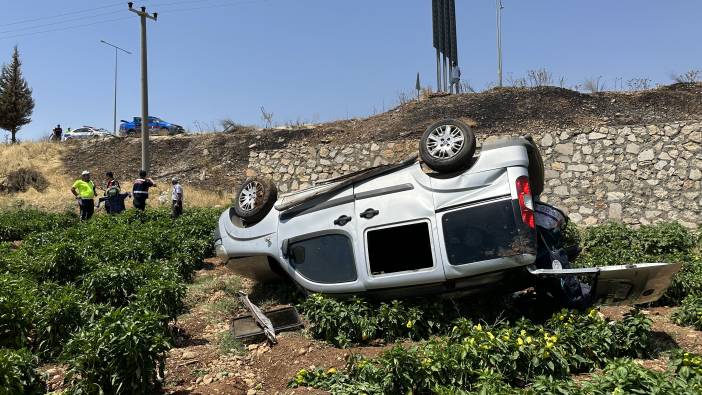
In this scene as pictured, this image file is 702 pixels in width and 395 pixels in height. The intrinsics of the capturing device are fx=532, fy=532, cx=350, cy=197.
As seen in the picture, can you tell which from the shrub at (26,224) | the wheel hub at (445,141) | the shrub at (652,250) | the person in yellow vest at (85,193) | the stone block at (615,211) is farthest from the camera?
the person in yellow vest at (85,193)

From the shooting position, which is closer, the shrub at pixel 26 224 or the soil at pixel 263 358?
the soil at pixel 263 358

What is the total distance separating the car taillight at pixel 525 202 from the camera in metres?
5.80

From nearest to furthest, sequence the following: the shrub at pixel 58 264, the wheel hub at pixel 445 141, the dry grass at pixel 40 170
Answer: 1. the wheel hub at pixel 445 141
2. the shrub at pixel 58 264
3. the dry grass at pixel 40 170

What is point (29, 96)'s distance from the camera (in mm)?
37500

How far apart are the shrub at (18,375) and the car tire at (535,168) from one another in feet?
18.4

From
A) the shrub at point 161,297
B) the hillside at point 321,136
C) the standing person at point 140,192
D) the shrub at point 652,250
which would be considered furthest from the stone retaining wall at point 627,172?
the standing person at point 140,192

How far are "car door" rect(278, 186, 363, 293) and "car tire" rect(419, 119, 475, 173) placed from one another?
1119 millimetres

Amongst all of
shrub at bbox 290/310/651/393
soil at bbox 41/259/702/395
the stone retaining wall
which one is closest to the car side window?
soil at bbox 41/259/702/395

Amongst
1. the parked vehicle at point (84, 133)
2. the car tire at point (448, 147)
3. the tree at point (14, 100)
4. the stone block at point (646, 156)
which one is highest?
the tree at point (14, 100)

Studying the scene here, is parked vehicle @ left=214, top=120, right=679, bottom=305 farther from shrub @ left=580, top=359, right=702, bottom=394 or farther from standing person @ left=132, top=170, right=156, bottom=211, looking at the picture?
standing person @ left=132, top=170, right=156, bottom=211

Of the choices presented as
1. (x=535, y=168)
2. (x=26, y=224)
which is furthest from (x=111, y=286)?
(x=26, y=224)

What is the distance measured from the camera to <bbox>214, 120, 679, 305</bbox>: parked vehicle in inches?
231

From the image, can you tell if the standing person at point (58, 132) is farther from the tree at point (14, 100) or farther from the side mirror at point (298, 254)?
the side mirror at point (298, 254)

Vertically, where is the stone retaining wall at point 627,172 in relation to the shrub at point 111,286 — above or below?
above
